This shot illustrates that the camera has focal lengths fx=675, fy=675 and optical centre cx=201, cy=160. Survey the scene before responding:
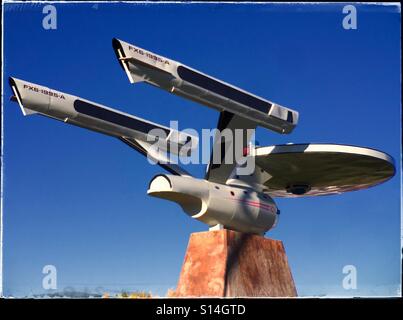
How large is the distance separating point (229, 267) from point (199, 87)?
360 inches

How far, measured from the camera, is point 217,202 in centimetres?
3359

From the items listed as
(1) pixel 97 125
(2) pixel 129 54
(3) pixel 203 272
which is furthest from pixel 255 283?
(2) pixel 129 54

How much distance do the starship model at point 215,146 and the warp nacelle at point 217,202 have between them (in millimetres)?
48

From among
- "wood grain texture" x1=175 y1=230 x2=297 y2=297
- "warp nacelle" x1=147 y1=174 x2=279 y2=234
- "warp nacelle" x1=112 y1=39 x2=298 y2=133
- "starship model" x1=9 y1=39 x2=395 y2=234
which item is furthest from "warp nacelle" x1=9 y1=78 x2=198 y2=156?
"wood grain texture" x1=175 y1=230 x2=297 y2=297

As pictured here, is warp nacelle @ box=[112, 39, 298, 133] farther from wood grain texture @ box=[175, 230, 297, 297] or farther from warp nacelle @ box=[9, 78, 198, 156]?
wood grain texture @ box=[175, 230, 297, 297]

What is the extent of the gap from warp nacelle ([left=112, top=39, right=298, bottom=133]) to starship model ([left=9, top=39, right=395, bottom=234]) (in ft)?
0.14

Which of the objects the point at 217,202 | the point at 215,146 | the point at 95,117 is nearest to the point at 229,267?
the point at 217,202

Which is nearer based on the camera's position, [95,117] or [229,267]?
[95,117]

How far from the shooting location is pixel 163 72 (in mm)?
29812

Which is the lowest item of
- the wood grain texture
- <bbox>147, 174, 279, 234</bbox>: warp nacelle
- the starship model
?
the wood grain texture

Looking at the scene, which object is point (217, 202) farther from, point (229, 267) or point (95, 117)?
point (95, 117)

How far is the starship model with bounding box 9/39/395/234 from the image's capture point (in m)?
29.8

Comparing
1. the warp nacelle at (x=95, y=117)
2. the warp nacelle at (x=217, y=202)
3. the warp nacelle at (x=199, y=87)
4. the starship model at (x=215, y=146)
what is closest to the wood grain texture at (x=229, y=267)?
the warp nacelle at (x=217, y=202)

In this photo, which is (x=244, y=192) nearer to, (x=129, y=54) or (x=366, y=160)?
(x=366, y=160)
